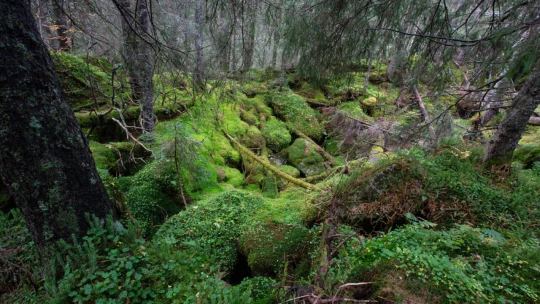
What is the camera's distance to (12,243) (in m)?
2.78

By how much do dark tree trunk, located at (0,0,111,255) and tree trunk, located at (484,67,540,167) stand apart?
594 cm

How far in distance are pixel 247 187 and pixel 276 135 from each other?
3.49 m

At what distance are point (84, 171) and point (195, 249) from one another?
1.52m

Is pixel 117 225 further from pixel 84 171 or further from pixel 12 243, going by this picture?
pixel 12 243

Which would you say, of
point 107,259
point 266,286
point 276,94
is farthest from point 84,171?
point 276,94

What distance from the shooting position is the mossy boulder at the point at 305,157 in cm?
886

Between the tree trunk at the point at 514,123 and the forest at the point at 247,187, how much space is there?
0.07 ft

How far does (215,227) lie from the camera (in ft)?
12.3

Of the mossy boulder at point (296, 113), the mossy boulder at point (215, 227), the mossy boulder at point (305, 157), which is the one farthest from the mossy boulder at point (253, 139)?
the mossy boulder at point (215, 227)

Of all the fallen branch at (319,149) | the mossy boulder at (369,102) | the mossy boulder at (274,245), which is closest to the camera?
the mossy boulder at (274,245)

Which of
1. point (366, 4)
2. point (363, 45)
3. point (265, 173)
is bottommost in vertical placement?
point (265, 173)

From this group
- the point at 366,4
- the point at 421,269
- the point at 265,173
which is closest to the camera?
the point at 421,269

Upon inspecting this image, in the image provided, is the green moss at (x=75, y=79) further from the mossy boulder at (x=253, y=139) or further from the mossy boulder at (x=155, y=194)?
the mossy boulder at (x=253, y=139)

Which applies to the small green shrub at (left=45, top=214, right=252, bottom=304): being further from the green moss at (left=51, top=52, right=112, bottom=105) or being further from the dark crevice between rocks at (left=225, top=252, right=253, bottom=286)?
the green moss at (left=51, top=52, right=112, bottom=105)
